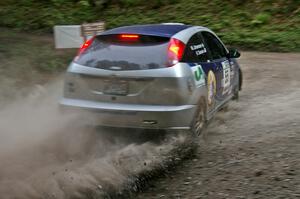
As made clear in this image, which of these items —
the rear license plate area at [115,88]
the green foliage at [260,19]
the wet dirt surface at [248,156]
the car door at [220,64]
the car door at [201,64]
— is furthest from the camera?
the green foliage at [260,19]

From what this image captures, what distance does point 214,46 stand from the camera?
818cm

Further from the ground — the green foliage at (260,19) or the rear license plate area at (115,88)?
the rear license plate area at (115,88)

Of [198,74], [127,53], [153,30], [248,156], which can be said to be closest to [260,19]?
[153,30]

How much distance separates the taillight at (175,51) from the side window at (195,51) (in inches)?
3.7

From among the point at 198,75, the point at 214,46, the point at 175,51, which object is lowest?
the point at 214,46

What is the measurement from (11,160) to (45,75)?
6069 mm

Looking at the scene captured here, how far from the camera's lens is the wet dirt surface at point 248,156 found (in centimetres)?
532

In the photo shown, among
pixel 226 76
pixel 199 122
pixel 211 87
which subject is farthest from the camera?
pixel 226 76

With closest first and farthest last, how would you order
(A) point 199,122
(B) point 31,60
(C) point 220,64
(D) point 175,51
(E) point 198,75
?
(D) point 175,51 → (E) point 198,75 → (A) point 199,122 → (C) point 220,64 → (B) point 31,60

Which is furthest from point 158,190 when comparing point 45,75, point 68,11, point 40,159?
point 68,11

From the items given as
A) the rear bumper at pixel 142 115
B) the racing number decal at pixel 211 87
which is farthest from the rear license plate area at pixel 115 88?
the racing number decal at pixel 211 87

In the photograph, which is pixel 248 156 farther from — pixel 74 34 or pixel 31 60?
pixel 31 60

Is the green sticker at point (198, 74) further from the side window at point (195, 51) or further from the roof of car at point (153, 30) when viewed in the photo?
the roof of car at point (153, 30)

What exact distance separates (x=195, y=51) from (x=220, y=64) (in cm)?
91
